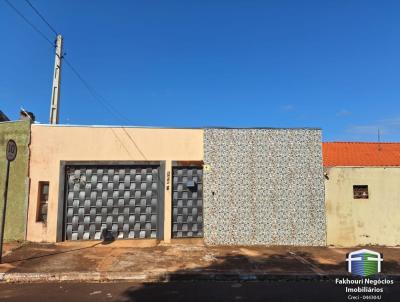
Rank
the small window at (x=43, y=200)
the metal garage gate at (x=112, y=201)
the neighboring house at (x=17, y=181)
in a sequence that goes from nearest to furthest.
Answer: the neighboring house at (x=17, y=181)
the small window at (x=43, y=200)
the metal garage gate at (x=112, y=201)

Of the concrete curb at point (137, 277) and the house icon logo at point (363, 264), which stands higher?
the house icon logo at point (363, 264)

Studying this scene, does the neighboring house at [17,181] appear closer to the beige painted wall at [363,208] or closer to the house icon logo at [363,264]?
the house icon logo at [363,264]

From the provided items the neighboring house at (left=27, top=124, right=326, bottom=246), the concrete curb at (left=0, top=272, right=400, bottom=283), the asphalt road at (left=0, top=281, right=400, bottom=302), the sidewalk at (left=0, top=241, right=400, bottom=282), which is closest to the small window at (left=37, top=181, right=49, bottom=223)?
the neighboring house at (left=27, top=124, right=326, bottom=246)

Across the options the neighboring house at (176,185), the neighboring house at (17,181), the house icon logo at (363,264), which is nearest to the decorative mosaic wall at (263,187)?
the neighboring house at (176,185)

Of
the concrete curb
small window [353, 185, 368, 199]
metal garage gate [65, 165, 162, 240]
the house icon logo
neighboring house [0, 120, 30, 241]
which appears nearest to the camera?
the concrete curb

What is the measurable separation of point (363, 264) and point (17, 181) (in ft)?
33.5

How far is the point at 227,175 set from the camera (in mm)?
12422

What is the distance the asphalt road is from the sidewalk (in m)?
0.31

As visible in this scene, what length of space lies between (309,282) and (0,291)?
621cm

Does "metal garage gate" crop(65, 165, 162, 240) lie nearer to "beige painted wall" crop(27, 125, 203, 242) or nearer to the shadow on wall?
"beige painted wall" crop(27, 125, 203, 242)

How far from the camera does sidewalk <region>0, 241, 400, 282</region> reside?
8.12 meters

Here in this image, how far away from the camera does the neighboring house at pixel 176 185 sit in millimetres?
12023

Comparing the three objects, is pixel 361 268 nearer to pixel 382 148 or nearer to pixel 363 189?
pixel 363 189

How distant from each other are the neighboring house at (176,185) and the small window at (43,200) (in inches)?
1.2
